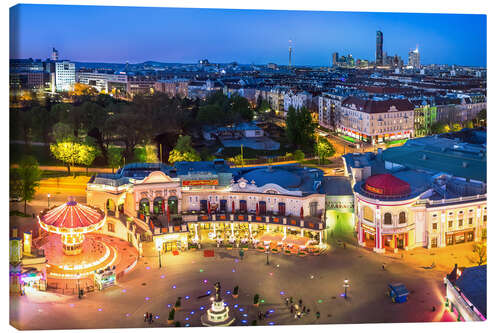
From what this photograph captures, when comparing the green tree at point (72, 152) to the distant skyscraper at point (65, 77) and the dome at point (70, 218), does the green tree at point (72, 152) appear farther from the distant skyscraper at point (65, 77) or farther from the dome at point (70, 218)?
the dome at point (70, 218)

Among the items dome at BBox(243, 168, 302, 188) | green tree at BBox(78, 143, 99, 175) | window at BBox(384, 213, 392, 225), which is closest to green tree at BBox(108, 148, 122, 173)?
green tree at BBox(78, 143, 99, 175)

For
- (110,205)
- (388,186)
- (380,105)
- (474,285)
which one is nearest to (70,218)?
(110,205)

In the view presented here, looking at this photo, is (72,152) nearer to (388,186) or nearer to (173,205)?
(173,205)

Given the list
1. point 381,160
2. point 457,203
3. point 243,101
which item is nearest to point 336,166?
point 381,160

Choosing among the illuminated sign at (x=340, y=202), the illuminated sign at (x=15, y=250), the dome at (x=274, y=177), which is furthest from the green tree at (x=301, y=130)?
the illuminated sign at (x=15, y=250)

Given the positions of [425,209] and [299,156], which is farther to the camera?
[299,156]
